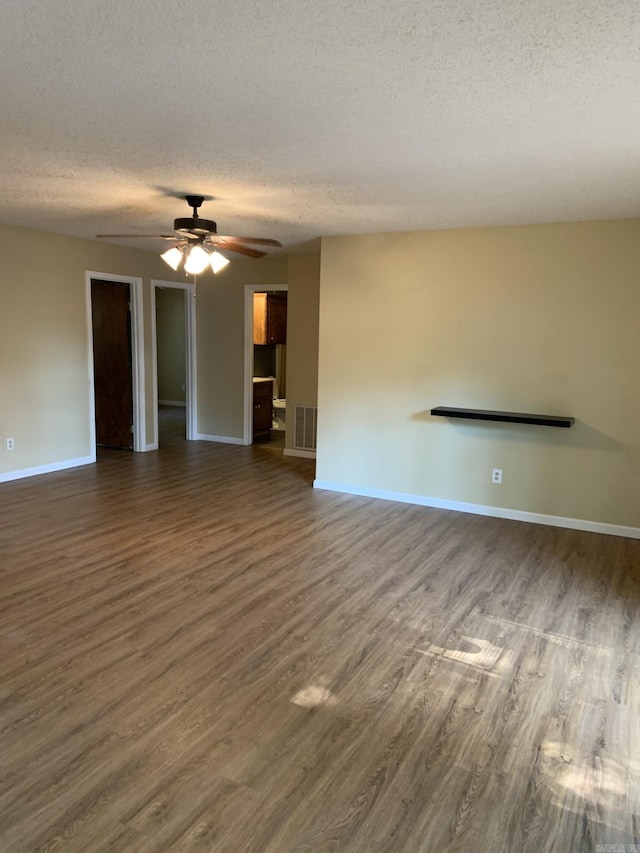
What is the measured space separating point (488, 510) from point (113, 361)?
4.81m

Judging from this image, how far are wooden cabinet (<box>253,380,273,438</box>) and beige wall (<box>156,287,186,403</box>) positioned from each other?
316 centimetres

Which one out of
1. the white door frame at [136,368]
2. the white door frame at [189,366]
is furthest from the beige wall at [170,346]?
the white door frame at [136,368]

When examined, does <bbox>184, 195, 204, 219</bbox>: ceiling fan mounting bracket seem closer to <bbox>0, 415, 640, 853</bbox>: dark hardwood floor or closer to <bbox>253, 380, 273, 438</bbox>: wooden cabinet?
<bbox>0, 415, 640, 853</bbox>: dark hardwood floor

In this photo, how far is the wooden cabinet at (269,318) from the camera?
812 centimetres

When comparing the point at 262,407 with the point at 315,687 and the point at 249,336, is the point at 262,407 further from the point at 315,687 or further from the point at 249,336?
the point at 315,687

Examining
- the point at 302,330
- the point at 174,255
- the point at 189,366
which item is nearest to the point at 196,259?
the point at 174,255

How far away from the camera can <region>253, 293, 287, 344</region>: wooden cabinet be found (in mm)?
8125

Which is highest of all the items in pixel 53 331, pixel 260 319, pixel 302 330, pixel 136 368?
pixel 260 319

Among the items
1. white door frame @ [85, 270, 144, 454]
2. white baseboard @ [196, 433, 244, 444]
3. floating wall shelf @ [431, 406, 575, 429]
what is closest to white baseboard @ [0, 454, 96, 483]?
white door frame @ [85, 270, 144, 454]

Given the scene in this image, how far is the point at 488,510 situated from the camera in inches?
197

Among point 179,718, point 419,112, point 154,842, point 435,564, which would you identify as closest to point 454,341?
point 435,564

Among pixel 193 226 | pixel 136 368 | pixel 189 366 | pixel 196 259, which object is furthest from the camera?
pixel 189 366

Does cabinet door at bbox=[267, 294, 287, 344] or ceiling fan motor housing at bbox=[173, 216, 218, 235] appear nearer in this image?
ceiling fan motor housing at bbox=[173, 216, 218, 235]

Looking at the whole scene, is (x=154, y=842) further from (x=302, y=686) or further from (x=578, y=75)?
(x=578, y=75)
